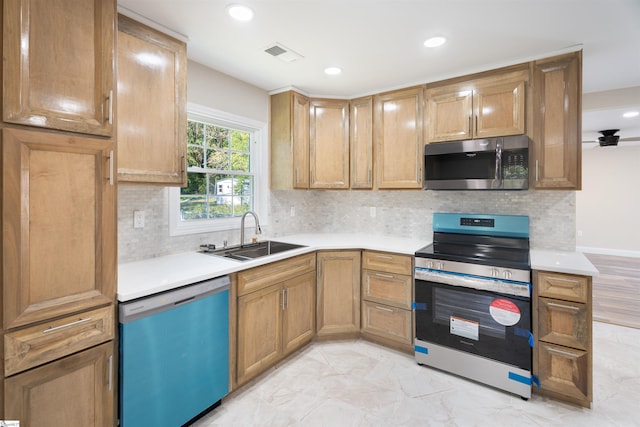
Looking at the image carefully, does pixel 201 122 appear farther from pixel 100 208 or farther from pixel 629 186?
pixel 629 186

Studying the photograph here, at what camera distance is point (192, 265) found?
2.04 metres

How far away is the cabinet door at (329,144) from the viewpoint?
3.27 meters

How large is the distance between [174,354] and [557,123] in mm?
3110

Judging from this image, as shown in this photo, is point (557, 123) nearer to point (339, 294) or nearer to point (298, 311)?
point (339, 294)

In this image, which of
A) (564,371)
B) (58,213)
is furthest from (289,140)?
(564,371)

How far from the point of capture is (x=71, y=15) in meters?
1.29

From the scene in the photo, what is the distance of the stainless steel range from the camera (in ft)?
6.97

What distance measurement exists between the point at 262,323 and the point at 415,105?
2.42 meters

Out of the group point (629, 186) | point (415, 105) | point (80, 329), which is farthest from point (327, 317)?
point (629, 186)

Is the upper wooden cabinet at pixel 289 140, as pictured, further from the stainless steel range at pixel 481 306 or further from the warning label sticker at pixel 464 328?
the warning label sticker at pixel 464 328

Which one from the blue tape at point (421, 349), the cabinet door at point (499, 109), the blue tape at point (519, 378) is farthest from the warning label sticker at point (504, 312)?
the cabinet door at point (499, 109)

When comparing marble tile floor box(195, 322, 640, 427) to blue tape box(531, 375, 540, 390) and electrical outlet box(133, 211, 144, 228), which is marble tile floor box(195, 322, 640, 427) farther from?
electrical outlet box(133, 211, 144, 228)

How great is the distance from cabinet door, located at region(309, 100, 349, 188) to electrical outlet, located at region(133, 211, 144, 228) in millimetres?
1643

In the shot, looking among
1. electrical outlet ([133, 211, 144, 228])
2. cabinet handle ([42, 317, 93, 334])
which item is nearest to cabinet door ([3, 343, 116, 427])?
cabinet handle ([42, 317, 93, 334])
